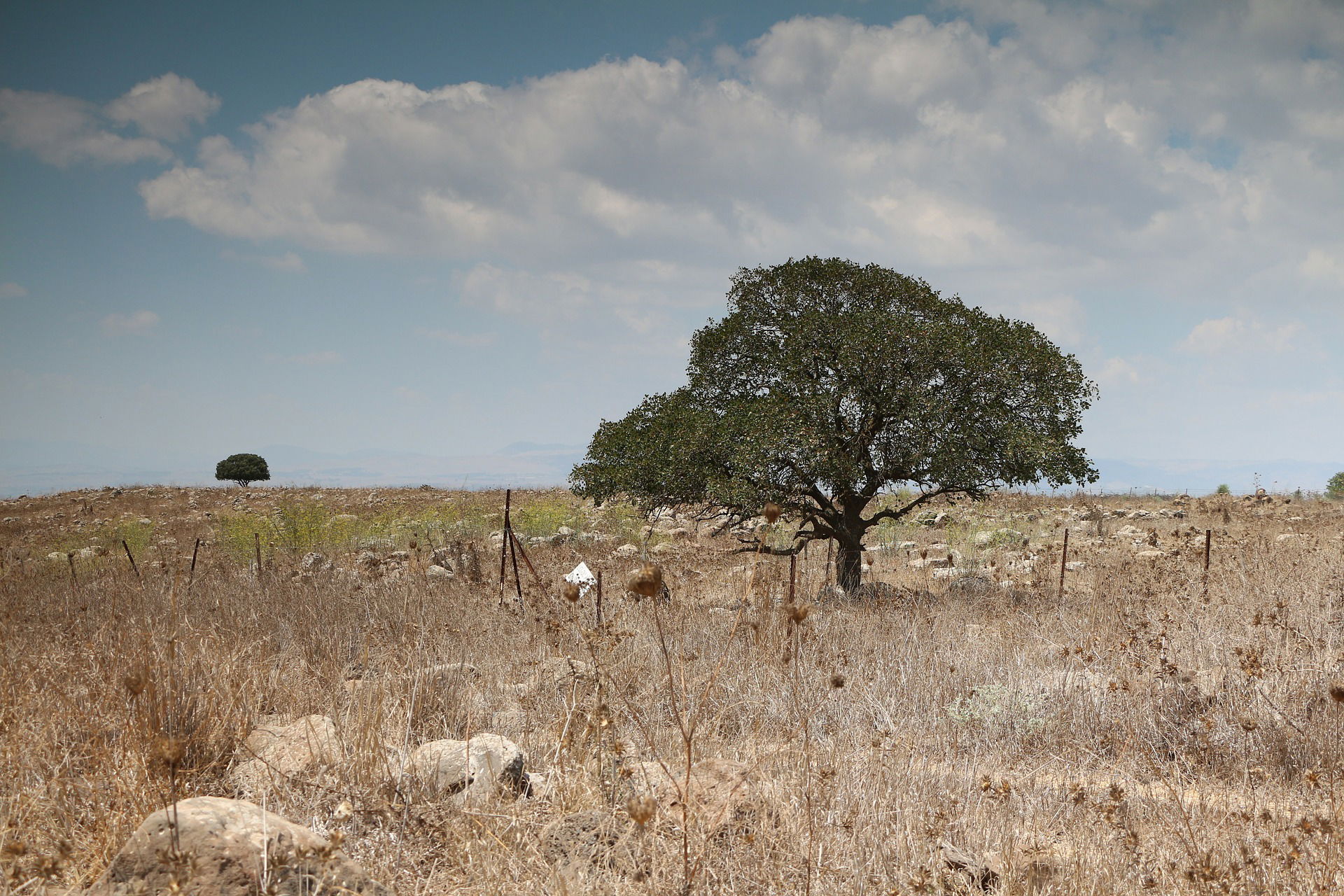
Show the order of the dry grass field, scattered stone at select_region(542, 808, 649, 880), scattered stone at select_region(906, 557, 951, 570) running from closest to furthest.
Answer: scattered stone at select_region(542, 808, 649, 880), the dry grass field, scattered stone at select_region(906, 557, 951, 570)

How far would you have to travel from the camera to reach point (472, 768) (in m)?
3.91

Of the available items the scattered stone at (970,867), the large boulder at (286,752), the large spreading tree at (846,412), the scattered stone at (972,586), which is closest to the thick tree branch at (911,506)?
the large spreading tree at (846,412)

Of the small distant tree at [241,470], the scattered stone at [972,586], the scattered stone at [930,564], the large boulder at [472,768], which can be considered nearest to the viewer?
the large boulder at [472,768]

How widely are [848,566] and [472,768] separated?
8725mm

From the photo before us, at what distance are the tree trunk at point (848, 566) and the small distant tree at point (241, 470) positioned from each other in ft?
129

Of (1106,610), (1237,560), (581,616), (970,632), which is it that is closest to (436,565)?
(581,616)

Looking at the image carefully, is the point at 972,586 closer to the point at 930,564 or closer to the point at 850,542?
the point at 850,542

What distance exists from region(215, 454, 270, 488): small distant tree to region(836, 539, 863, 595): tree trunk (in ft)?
129

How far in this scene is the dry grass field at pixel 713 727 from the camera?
3158 mm

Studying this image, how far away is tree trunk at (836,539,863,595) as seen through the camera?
1170 centimetres

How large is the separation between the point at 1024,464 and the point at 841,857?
30.5 ft

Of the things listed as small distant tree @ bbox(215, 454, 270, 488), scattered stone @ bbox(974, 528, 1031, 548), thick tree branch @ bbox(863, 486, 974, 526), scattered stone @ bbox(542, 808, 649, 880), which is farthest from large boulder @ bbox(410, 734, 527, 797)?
small distant tree @ bbox(215, 454, 270, 488)

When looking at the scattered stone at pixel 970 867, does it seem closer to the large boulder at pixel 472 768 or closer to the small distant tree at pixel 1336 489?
the large boulder at pixel 472 768

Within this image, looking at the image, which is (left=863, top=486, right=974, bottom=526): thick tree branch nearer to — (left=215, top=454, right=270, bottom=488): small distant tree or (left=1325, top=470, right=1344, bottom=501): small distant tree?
(left=1325, top=470, right=1344, bottom=501): small distant tree
